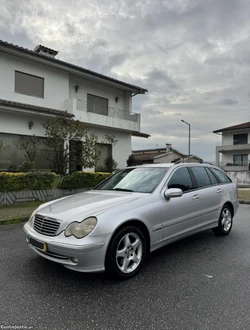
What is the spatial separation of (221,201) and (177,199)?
5.07 ft

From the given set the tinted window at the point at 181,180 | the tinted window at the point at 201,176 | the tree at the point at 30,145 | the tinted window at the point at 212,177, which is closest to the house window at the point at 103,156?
the tree at the point at 30,145

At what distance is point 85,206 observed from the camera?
11.1 ft

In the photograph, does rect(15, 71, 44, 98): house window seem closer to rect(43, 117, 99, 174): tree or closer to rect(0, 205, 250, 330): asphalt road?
rect(43, 117, 99, 174): tree

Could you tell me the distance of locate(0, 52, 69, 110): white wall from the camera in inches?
515

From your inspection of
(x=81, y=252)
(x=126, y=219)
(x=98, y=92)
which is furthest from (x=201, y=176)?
(x=98, y=92)

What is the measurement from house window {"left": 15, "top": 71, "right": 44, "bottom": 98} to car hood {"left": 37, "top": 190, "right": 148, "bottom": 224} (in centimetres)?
1191

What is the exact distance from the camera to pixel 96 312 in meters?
2.48

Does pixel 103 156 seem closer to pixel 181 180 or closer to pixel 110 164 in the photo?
pixel 110 164

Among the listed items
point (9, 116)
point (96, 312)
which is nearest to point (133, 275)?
point (96, 312)

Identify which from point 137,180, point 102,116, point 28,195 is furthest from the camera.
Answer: point 102,116

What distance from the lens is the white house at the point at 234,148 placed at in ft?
117

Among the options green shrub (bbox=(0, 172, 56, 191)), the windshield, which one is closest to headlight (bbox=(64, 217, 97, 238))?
the windshield

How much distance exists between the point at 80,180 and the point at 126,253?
311 inches

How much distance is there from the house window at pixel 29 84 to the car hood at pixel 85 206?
469 inches
